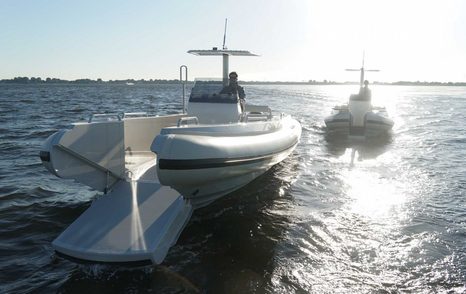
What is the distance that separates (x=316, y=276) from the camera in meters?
4.97

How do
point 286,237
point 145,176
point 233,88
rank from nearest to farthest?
point 286,237, point 145,176, point 233,88

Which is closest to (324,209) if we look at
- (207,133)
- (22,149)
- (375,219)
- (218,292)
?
(375,219)

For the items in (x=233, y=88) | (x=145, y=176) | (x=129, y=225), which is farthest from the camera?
(x=233, y=88)

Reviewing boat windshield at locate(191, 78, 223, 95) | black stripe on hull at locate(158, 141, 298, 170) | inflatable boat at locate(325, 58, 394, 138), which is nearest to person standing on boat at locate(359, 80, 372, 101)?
inflatable boat at locate(325, 58, 394, 138)

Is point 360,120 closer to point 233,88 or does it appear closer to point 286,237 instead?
point 233,88

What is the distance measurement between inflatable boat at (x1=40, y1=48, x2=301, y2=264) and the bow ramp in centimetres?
1

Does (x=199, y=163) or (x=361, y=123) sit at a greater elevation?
(x=199, y=163)

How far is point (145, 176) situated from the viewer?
6.70 m

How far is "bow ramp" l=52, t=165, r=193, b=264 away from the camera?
4516 mm

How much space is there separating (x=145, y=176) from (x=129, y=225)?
1.72 m

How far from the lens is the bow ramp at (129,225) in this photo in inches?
178

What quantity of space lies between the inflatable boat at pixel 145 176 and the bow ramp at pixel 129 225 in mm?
11

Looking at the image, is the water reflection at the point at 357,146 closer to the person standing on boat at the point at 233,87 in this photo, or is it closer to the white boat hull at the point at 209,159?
the person standing on boat at the point at 233,87

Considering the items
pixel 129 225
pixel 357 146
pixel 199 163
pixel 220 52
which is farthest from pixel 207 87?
pixel 357 146
